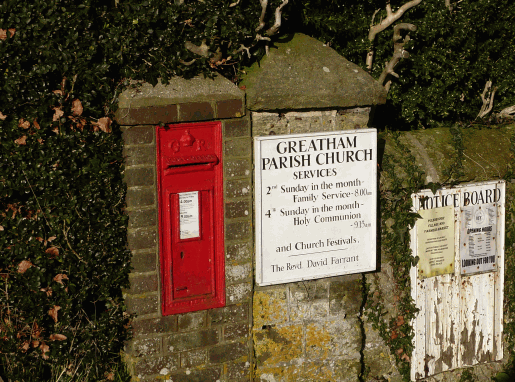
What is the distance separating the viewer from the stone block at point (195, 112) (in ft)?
14.2

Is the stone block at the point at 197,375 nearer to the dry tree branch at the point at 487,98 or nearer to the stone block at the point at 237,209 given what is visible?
the stone block at the point at 237,209

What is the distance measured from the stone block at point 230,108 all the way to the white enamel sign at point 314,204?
0.25 meters

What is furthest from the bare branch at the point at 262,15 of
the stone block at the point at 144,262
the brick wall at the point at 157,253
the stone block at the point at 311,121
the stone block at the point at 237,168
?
the stone block at the point at 144,262

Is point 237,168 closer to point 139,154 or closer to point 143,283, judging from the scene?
point 139,154

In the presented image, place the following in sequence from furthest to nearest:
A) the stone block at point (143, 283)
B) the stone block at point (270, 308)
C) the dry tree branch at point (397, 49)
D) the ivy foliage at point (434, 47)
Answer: the ivy foliage at point (434, 47), the dry tree branch at point (397, 49), the stone block at point (270, 308), the stone block at point (143, 283)

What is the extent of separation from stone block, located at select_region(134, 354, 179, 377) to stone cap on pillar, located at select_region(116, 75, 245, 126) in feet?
5.31

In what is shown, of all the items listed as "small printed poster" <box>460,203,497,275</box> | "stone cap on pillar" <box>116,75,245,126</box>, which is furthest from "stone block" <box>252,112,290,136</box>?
"small printed poster" <box>460,203,497,275</box>

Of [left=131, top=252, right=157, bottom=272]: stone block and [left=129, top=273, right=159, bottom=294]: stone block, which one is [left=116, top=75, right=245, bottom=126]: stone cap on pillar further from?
[left=129, top=273, right=159, bottom=294]: stone block

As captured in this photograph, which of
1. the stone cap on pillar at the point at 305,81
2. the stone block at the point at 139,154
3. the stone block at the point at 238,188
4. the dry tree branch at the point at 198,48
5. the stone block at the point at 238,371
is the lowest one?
the stone block at the point at 238,371

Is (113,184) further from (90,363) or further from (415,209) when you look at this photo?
(415,209)

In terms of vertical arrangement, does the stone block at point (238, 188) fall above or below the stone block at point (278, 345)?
above

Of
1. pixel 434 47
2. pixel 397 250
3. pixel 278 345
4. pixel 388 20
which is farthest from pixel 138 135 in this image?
pixel 434 47

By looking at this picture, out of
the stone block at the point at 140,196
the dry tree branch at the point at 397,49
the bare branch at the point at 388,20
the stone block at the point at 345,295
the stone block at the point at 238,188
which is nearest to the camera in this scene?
the stone block at the point at 140,196

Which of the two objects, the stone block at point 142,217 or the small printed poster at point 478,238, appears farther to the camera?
the small printed poster at point 478,238
